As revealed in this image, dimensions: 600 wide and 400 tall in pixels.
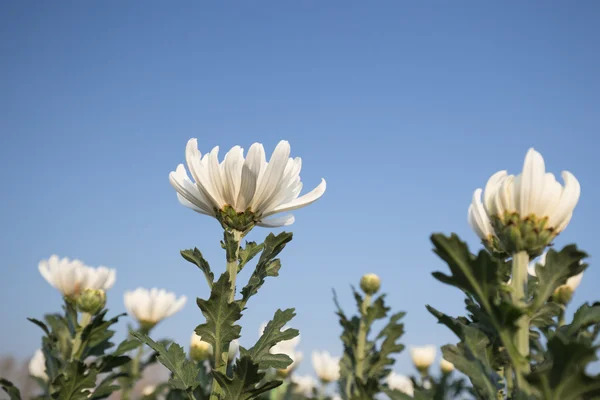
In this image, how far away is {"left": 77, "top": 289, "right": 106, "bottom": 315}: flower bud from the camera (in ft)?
11.5

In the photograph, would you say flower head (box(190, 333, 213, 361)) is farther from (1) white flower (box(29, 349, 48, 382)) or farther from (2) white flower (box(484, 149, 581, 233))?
(2) white flower (box(484, 149, 581, 233))

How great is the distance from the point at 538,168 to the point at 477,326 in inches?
22.4

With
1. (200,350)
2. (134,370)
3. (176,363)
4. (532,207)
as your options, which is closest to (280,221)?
(176,363)

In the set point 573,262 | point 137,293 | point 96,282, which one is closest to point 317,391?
point 137,293

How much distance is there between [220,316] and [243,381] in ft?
0.79

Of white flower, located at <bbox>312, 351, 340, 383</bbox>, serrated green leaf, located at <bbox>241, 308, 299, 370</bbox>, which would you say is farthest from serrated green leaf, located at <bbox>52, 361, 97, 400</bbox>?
white flower, located at <bbox>312, 351, 340, 383</bbox>

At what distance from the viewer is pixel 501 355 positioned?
1.87m

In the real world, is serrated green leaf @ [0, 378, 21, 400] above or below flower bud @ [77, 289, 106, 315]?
below

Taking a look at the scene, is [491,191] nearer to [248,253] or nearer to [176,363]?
[248,253]

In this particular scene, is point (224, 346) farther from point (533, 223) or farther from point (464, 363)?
point (533, 223)

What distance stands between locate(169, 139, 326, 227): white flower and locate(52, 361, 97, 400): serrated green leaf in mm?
1384

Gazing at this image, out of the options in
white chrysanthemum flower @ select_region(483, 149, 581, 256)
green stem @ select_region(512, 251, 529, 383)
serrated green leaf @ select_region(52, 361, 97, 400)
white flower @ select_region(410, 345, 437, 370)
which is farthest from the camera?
white flower @ select_region(410, 345, 437, 370)

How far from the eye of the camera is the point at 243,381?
1783 millimetres

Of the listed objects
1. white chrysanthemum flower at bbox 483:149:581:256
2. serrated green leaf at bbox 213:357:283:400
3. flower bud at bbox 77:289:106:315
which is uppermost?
flower bud at bbox 77:289:106:315
